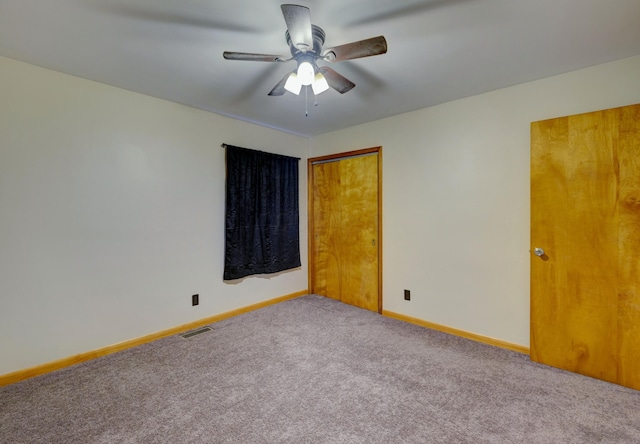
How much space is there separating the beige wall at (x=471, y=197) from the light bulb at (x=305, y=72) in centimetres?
185

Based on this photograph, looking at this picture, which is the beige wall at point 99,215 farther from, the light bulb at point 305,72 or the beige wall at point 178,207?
the light bulb at point 305,72

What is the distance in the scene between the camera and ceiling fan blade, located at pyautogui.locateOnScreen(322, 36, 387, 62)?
150 cm

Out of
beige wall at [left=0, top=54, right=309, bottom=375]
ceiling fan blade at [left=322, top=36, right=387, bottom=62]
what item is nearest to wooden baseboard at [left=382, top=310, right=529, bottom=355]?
beige wall at [left=0, top=54, right=309, bottom=375]

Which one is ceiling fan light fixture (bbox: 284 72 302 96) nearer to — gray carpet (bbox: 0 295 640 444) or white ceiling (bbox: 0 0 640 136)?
white ceiling (bbox: 0 0 640 136)

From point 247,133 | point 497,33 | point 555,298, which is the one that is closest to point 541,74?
point 497,33

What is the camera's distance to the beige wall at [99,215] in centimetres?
215

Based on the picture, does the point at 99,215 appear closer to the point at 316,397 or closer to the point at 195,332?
the point at 195,332

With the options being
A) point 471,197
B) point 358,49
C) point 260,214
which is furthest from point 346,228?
point 358,49

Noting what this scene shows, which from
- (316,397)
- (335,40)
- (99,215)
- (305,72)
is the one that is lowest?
(316,397)

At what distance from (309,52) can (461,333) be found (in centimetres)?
291

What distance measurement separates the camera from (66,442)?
157cm

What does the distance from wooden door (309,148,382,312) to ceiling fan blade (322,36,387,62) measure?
1.95 meters

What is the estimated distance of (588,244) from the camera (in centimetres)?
217

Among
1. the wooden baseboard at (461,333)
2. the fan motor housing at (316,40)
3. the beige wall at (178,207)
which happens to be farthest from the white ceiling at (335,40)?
the wooden baseboard at (461,333)
